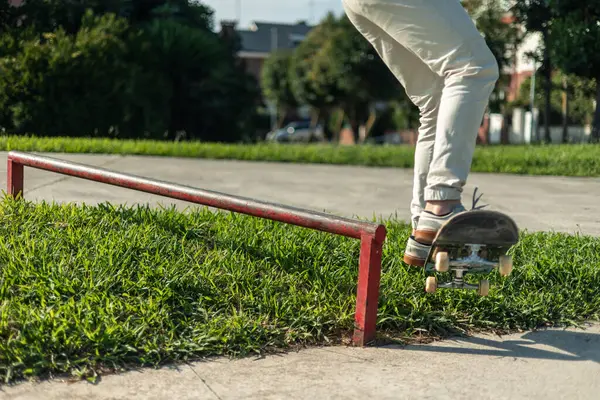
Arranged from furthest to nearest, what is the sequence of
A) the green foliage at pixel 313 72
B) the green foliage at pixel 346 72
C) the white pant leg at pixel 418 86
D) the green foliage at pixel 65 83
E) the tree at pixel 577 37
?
the green foliage at pixel 313 72 → the green foliage at pixel 346 72 → the tree at pixel 577 37 → the green foliage at pixel 65 83 → the white pant leg at pixel 418 86

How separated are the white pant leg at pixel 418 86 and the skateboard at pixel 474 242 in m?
0.47

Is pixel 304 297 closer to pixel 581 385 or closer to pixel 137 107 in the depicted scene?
pixel 581 385

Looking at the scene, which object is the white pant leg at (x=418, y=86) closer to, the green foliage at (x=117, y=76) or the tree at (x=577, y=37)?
the green foliage at (x=117, y=76)

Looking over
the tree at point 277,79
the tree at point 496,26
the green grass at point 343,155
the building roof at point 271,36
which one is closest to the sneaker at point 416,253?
the green grass at point 343,155

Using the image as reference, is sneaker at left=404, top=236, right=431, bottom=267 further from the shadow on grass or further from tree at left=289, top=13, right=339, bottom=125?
tree at left=289, top=13, right=339, bottom=125

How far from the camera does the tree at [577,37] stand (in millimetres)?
12922

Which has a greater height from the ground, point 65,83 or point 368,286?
point 65,83

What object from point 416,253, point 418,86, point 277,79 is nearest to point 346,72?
point 277,79

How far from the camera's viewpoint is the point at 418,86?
10.5 ft

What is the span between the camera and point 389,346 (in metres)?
2.85

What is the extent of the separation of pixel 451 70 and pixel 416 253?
2.28 feet

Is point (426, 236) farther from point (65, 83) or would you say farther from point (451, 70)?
point (65, 83)

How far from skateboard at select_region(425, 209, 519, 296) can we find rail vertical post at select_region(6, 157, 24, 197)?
2.34m

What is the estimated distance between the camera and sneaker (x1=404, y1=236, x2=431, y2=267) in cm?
284
